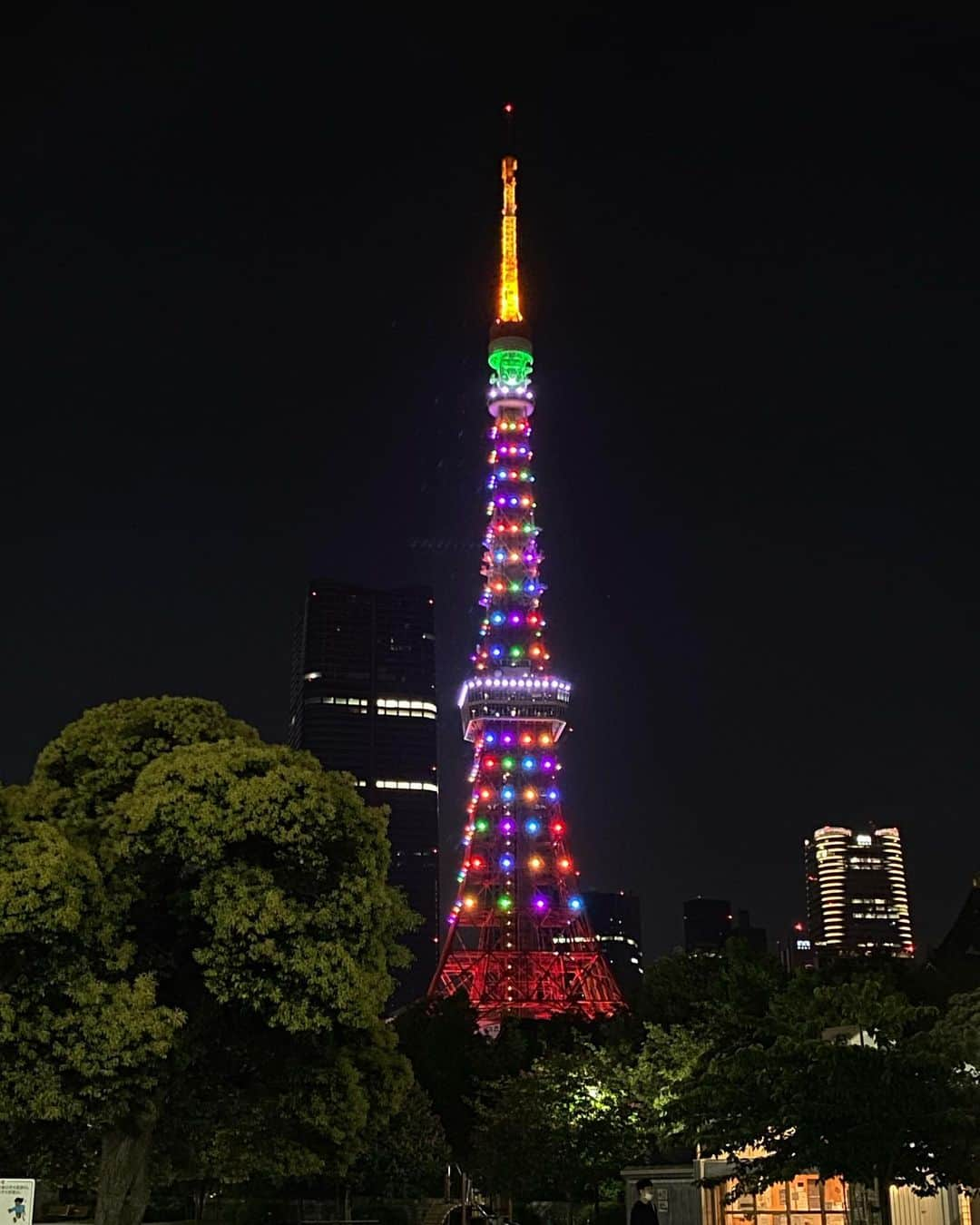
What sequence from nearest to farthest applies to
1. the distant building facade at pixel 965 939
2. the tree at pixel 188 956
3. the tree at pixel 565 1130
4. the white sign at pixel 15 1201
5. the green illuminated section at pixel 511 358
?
the white sign at pixel 15 1201, the tree at pixel 188 956, the tree at pixel 565 1130, the distant building facade at pixel 965 939, the green illuminated section at pixel 511 358

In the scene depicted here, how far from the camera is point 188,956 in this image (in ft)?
70.7

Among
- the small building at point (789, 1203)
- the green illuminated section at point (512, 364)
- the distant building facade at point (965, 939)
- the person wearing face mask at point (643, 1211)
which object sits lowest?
the small building at point (789, 1203)

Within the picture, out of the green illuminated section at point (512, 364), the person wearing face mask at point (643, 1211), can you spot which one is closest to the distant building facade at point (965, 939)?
the green illuminated section at point (512, 364)

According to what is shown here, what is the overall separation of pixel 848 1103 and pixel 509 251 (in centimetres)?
7501

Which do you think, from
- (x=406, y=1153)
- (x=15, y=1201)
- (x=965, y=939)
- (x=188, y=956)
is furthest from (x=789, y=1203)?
(x=965, y=939)

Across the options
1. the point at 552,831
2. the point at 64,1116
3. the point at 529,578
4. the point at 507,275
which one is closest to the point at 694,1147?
the point at 64,1116

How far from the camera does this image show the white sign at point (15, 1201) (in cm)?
1244

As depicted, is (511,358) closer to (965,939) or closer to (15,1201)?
(965,939)

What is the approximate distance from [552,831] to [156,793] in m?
56.9

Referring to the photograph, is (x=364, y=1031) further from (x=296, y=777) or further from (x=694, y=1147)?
(x=694, y=1147)

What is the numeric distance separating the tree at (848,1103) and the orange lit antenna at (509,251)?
228ft

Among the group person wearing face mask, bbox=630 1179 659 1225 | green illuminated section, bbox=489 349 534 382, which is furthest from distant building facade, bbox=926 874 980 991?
person wearing face mask, bbox=630 1179 659 1225

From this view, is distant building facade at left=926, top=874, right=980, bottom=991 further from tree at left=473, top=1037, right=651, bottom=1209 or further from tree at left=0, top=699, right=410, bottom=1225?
tree at left=0, top=699, right=410, bottom=1225

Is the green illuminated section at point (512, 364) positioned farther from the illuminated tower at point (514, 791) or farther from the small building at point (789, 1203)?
the small building at point (789, 1203)
